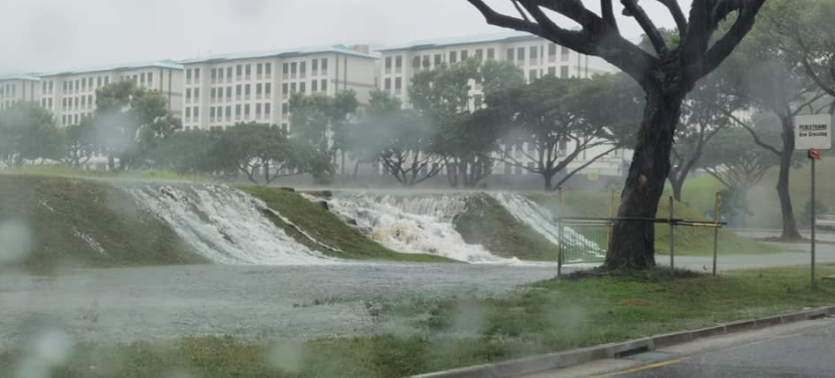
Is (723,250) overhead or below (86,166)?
below

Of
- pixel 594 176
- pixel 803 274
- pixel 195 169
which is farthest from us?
pixel 594 176

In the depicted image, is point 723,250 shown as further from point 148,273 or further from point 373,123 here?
point 373,123

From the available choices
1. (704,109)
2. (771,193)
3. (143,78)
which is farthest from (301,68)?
(771,193)

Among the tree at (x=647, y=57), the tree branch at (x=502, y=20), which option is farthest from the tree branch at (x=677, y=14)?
the tree branch at (x=502, y=20)

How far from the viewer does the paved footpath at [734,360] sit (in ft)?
35.6

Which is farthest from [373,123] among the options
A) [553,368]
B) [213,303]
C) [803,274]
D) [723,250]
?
[553,368]

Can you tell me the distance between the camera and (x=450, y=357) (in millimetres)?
10734

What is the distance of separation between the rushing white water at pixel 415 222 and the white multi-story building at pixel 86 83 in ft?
66.5

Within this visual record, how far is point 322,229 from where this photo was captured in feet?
118

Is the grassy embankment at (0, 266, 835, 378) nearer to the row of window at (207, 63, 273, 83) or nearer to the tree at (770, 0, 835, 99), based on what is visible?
the row of window at (207, 63, 273, 83)

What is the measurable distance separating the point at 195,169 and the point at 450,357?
4357 centimetres

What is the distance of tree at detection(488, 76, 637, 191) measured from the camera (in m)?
65.6

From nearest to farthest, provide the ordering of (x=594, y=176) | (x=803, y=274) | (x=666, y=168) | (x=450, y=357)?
(x=450, y=357) → (x=666, y=168) → (x=803, y=274) → (x=594, y=176)

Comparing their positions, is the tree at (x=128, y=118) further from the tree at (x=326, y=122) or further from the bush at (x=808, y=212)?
the bush at (x=808, y=212)
